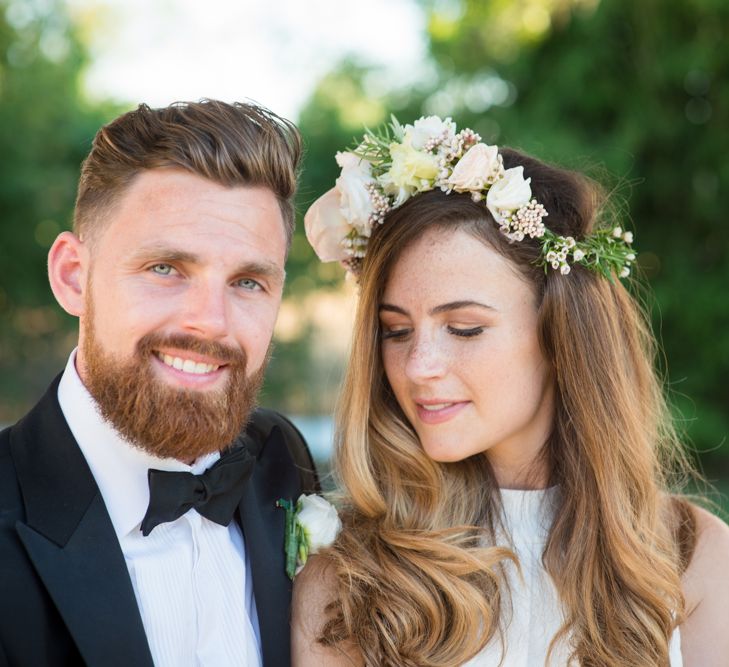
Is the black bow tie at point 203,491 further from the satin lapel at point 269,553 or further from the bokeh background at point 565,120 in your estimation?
the bokeh background at point 565,120

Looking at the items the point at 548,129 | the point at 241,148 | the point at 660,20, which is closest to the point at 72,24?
the point at 548,129

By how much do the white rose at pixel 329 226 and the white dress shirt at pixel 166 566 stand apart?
979 millimetres

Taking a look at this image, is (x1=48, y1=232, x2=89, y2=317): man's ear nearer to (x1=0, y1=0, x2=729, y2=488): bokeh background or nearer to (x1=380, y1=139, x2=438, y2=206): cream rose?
(x1=380, y1=139, x2=438, y2=206): cream rose

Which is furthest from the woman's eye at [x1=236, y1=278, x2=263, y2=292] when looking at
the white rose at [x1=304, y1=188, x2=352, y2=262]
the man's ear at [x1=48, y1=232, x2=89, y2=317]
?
the white rose at [x1=304, y1=188, x2=352, y2=262]

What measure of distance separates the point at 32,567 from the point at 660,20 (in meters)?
9.19

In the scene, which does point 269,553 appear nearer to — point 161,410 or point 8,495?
point 161,410

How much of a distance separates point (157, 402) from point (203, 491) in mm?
284

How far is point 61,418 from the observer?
2.35 m

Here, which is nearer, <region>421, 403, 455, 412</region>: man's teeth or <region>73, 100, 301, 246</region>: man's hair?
<region>73, 100, 301, 246</region>: man's hair

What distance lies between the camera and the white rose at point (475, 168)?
108 inches

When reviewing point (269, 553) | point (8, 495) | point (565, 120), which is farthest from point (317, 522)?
point (565, 120)

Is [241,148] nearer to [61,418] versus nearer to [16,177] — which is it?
[61,418]

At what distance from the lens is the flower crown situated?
9.05 feet

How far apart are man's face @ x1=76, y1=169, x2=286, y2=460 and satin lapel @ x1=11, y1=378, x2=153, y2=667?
171 millimetres
